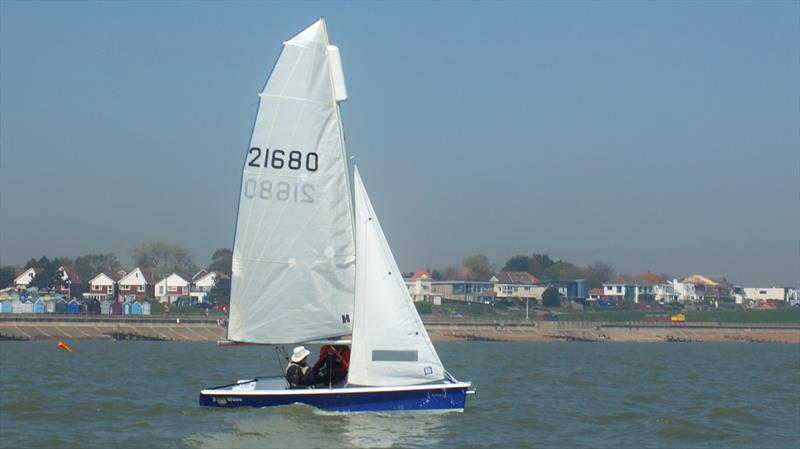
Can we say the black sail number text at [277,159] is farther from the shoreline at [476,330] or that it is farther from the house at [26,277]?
the house at [26,277]

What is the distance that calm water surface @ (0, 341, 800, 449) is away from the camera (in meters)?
19.5

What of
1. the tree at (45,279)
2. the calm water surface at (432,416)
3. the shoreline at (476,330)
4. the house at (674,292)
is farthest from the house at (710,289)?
the calm water surface at (432,416)

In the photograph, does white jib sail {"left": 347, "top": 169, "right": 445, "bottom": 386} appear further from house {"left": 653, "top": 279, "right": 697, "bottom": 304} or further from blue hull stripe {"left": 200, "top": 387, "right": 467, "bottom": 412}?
house {"left": 653, "top": 279, "right": 697, "bottom": 304}

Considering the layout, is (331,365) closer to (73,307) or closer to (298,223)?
(298,223)

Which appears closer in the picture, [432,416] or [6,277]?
[432,416]

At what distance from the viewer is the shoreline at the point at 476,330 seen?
9038cm

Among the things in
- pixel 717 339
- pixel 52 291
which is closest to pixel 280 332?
pixel 717 339

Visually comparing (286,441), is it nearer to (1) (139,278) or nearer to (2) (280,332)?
(2) (280,332)

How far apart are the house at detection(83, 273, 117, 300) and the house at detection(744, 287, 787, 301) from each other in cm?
9242

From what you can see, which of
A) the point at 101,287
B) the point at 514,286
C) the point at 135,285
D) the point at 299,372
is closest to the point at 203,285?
the point at 135,285

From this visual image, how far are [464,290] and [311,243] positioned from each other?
133 meters

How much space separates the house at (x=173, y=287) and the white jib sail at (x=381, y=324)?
390 ft

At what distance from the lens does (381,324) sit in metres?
21.2

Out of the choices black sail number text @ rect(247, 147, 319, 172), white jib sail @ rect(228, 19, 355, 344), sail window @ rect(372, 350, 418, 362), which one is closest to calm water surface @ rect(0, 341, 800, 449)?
sail window @ rect(372, 350, 418, 362)
